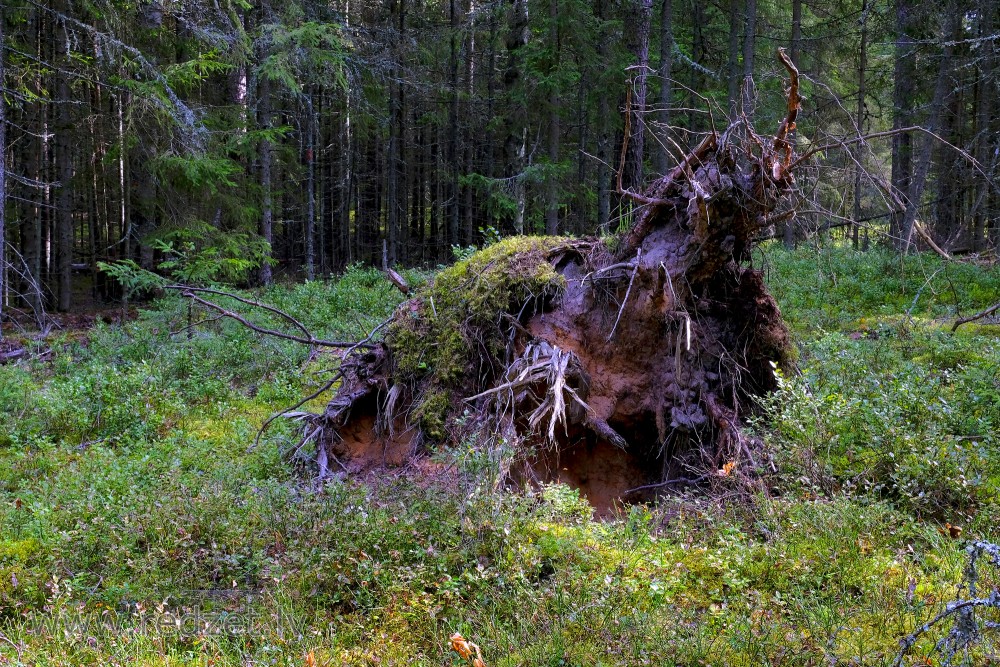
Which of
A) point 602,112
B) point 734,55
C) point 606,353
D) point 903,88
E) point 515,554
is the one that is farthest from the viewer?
point 602,112

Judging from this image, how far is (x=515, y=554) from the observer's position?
3.90 m

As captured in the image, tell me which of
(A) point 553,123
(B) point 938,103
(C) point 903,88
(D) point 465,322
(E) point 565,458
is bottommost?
(E) point 565,458

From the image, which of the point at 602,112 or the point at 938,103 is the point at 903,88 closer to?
the point at 938,103

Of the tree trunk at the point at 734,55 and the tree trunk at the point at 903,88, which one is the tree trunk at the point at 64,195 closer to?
the tree trunk at the point at 734,55

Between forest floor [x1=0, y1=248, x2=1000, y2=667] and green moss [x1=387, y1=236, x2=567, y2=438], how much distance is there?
745 mm

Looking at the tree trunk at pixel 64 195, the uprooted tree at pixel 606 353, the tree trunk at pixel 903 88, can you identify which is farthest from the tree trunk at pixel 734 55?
the tree trunk at pixel 64 195

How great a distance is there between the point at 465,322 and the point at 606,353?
1339 mm

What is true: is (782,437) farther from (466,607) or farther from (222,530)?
(222,530)

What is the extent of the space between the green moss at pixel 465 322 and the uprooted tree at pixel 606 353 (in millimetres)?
14

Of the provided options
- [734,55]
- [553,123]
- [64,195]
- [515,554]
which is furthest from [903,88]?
[64,195]

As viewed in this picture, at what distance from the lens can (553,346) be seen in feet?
19.7

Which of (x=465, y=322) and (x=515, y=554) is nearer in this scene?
(x=515, y=554)

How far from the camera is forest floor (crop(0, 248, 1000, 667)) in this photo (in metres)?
→ 3.30

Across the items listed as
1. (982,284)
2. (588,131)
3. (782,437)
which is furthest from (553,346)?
(588,131)
